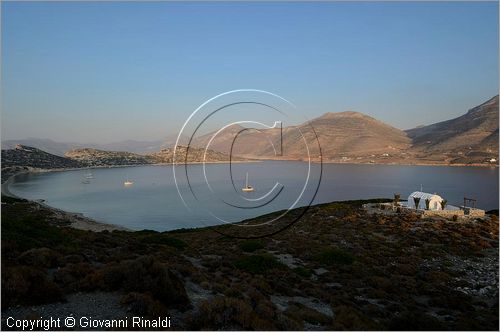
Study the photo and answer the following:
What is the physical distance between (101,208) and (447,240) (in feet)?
300

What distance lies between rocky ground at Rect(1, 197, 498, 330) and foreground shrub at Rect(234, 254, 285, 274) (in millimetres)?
73

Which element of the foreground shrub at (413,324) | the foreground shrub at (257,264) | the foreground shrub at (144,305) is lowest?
the foreground shrub at (257,264)

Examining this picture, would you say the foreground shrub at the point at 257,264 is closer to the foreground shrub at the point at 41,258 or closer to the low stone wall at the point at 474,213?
the foreground shrub at the point at 41,258

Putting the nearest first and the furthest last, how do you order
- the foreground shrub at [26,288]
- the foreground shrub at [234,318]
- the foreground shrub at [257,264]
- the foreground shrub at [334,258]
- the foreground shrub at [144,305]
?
1. the foreground shrub at [26,288]
2. the foreground shrub at [144,305]
3. the foreground shrub at [234,318]
4. the foreground shrub at [257,264]
5. the foreground shrub at [334,258]

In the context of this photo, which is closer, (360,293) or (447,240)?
(360,293)

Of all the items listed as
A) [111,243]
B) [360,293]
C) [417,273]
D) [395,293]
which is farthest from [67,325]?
[417,273]

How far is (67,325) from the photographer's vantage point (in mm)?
10266

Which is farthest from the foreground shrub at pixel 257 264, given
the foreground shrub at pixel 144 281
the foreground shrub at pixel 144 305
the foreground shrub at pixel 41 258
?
the foreground shrub at pixel 41 258

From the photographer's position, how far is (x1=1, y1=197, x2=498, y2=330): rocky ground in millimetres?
11781

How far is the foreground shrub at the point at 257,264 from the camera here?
22422 millimetres

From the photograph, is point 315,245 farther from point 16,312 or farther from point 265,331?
point 16,312

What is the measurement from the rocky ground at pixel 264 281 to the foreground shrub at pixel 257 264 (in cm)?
7

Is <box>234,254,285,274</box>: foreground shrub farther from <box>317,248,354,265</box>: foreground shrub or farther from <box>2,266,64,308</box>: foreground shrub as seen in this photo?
<box>2,266,64,308</box>: foreground shrub

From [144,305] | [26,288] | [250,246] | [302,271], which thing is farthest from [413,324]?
[250,246]
